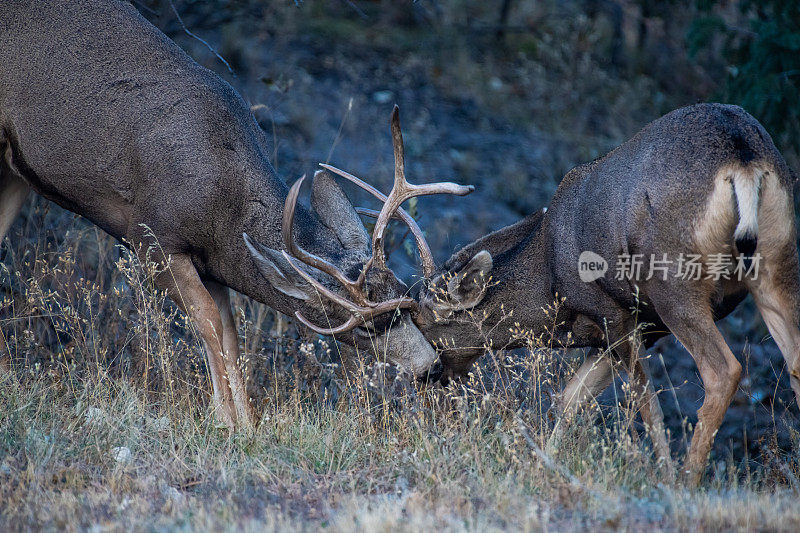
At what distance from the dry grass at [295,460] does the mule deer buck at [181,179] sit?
1.20ft

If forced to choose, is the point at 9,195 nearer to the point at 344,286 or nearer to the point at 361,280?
the point at 344,286

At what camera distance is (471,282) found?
6.26 meters

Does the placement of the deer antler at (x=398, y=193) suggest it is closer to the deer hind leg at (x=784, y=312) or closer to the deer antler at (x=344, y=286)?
the deer antler at (x=344, y=286)

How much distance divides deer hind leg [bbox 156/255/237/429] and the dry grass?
19cm

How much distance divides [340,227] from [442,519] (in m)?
3.00

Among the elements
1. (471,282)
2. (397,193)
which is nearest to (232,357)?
(397,193)

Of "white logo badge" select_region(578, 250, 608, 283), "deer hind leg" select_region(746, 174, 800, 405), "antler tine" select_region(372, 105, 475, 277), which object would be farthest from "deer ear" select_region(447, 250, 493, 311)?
"deer hind leg" select_region(746, 174, 800, 405)

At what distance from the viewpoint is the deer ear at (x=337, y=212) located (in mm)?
6523

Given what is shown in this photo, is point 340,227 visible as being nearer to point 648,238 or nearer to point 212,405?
point 212,405

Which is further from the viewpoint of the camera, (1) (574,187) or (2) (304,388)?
(2) (304,388)

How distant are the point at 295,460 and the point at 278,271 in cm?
142

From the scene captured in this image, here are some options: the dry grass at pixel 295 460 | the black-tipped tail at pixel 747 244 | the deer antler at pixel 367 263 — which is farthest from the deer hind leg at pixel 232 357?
the black-tipped tail at pixel 747 244

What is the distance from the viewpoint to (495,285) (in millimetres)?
6398

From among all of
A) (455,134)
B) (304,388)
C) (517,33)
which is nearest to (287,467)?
(304,388)
